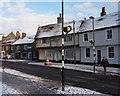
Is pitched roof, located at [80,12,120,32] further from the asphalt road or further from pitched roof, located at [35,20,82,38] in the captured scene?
the asphalt road

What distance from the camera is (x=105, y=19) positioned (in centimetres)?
A: 2327

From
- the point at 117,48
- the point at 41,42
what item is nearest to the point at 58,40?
the point at 41,42

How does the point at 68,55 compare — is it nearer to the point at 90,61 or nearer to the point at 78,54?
the point at 78,54

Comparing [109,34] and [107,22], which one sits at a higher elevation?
[107,22]

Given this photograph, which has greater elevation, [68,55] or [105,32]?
[105,32]

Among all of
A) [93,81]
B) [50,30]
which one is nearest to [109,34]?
[93,81]

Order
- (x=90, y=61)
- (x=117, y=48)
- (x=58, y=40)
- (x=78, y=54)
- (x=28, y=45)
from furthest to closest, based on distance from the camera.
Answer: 1. (x=28, y=45)
2. (x=58, y=40)
3. (x=78, y=54)
4. (x=90, y=61)
5. (x=117, y=48)

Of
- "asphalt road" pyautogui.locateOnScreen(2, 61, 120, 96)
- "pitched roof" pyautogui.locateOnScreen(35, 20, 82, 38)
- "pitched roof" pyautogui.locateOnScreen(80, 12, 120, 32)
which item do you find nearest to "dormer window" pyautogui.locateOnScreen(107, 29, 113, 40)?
"pitched roof" pyautogui.locateOnScreen(80, 12, 120, 32)

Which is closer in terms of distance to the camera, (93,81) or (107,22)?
(93,81)

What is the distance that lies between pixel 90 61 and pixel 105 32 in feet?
18.8

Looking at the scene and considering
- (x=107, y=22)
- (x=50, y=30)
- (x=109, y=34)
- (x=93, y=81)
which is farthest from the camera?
(x=50, y=30)

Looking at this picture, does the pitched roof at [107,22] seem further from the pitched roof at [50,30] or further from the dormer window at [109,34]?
the pitched roof at [50,30]

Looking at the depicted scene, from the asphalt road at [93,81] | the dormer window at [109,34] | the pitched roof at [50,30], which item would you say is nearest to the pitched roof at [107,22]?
the dormer window at [109,34]

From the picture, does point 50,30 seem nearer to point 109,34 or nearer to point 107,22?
point 107,22
